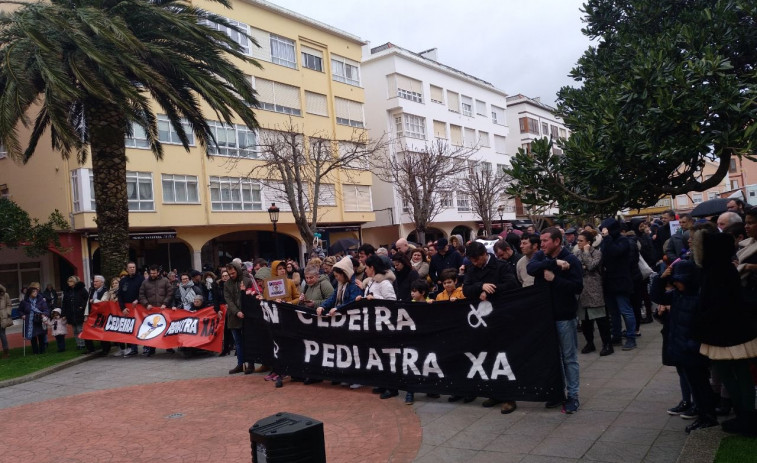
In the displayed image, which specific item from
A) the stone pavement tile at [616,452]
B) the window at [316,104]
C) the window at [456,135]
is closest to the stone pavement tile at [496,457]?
the stone pavement tile at [616,452]

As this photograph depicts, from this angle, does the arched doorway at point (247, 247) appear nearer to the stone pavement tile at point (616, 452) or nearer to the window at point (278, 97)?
the window at point (278, 97)

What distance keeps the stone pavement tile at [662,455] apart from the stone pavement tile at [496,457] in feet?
3.39

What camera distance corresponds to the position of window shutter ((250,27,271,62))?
33347mm

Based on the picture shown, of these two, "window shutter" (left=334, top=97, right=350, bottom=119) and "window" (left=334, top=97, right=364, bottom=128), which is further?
"window" (left=334, top=97, right=364, bottom=128)

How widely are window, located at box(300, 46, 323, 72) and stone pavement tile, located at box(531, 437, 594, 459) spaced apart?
113ft

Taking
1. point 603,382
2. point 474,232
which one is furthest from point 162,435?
point 474,232

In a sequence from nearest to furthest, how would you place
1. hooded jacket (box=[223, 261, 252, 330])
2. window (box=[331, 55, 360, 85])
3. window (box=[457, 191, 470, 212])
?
1. hooded jacket (box=[223, 261, 252, 330])
2. window (box=[331, 55, 360, 85])
3. window (box=[457, 191, 470, 212])

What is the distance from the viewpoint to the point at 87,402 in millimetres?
9000

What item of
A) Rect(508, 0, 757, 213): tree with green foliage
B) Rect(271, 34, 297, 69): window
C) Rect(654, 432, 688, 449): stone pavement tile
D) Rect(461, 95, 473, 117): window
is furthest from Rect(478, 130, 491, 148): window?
Rect(508, 0, 757, 213): tree with green foliage

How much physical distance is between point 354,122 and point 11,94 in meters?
28.9

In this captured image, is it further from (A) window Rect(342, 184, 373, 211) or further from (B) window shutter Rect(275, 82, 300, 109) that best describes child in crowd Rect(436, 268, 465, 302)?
(A) window Rect(342, 184, 373, 211)

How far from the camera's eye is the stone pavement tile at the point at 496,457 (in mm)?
5128

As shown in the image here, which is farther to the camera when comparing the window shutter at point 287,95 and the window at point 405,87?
the window at point 405,87

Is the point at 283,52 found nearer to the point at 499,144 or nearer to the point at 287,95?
the point at 287,95
